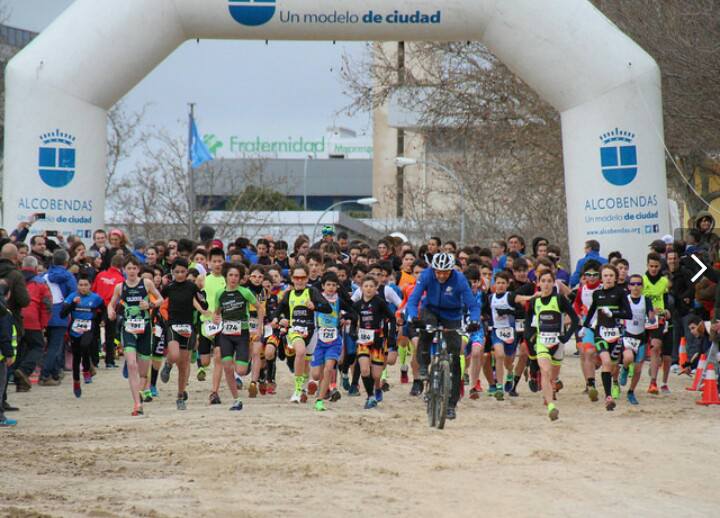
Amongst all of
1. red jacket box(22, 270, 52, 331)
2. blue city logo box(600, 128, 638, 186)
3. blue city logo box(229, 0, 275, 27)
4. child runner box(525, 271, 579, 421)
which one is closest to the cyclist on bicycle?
child runner box(525, 271, 579, 421)

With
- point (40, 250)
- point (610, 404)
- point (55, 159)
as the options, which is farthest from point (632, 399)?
point (55, 159)

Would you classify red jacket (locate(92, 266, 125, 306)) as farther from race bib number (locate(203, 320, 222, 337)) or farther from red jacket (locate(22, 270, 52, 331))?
race bib number (locate(203, 320, 222, 337))

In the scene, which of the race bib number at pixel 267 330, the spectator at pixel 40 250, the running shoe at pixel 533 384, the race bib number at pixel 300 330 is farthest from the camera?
the spectator at pixel 40 250

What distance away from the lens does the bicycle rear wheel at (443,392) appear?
1363cm

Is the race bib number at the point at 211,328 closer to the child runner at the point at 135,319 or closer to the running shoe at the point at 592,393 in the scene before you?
the child runner at the point at 135,319

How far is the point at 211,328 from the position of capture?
15703mm

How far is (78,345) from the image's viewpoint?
16984 mm

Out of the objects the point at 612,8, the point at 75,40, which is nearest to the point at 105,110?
the point at 75,40

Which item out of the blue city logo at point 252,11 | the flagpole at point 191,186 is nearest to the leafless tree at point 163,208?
the flagpole at point 191,186

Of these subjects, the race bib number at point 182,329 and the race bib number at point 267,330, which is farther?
the race bib number at point 267,330

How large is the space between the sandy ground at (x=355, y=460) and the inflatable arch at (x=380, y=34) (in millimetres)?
4739

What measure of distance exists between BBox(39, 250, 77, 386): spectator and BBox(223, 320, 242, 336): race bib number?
11.3 ft

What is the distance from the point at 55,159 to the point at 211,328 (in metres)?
6.34

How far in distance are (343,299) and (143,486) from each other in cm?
586
